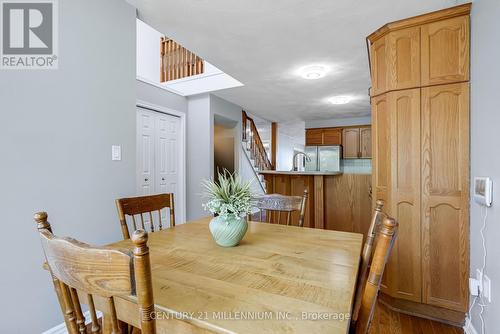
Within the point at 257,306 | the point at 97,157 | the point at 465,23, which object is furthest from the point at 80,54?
the point at 465,23

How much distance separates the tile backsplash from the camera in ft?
19.2

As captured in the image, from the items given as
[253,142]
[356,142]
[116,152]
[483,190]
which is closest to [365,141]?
[356,142]

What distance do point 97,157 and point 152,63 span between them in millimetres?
2897

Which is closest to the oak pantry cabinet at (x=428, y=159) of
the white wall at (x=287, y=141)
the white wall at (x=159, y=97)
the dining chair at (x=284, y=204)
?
the dining chair at (x=284, y=204)

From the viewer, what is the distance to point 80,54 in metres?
1.74

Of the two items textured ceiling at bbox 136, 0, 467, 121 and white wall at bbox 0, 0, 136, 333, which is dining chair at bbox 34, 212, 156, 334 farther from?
textured ceiling at bbox 136, 0, 467, 121

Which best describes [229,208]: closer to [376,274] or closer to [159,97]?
[376,274]

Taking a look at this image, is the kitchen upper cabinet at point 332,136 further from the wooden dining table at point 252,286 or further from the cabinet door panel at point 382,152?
the wooden dining table at point 252,286

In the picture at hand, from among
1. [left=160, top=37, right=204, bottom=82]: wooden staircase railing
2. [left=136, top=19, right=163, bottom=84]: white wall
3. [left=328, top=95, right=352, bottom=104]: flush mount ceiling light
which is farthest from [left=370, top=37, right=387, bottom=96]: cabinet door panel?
[left=136, top=19, right=163, bottom=84]: white wall

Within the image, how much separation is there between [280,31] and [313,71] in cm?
103

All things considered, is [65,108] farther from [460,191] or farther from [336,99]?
[336,99]

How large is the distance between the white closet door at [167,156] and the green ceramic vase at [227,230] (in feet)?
9.51

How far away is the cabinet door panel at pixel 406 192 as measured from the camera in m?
1.88

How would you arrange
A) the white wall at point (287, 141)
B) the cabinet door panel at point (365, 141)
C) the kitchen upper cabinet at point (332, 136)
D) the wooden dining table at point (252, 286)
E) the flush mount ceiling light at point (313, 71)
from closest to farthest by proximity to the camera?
the wooden dining table at point (252, 286) → the flush mount ceiling light at point (313, 71) → the cabinet door panel at point (365, 141) → the kitchen upper cabinet at point (332, 136) → the white wall at point (287, 141)
